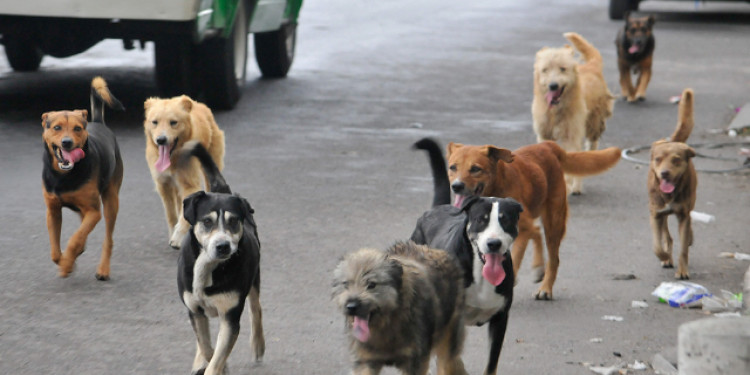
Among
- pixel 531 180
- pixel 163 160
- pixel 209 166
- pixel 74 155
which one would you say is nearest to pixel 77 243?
pixel 74 155

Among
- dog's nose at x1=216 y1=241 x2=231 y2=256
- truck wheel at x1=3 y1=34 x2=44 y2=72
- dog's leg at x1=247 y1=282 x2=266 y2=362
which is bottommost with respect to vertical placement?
truck wheel at x1=3 y1=34 x2=44 y2=72

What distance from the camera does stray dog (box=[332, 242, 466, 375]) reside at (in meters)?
4.20

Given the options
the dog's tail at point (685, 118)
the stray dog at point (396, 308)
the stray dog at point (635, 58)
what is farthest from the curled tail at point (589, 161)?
the stray dog at point (635, 58)

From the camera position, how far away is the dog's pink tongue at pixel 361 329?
4.23 meters

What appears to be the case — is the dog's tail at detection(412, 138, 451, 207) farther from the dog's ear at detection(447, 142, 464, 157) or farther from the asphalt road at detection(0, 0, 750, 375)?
the asphalt road at detection(0, 0, 750, 375)

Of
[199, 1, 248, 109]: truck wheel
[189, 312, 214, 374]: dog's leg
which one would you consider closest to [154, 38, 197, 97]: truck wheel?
[199, 1, 248, 109]: truck wheel

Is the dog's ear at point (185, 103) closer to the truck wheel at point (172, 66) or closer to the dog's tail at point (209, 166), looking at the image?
the dog's tail at point (209, 166)

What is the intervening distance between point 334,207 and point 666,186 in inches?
107

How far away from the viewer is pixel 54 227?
6.62 metres

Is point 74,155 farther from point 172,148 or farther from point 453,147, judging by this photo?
point 453,147

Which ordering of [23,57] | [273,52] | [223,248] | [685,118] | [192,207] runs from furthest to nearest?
[273,52]
[23,57]
[685,118]
[192,207]
[223,248]

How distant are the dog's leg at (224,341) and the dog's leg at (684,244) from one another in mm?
3298

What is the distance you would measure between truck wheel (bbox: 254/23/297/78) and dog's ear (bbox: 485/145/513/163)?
30.5 ft

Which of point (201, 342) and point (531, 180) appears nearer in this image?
point (201, 342)
